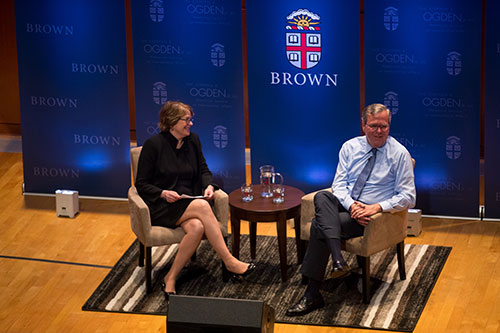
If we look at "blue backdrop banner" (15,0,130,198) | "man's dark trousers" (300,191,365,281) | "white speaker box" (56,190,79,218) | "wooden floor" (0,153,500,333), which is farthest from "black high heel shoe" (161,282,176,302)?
"blue backdrop banner" (15,0,130,198)

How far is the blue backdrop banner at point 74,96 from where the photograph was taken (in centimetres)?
700

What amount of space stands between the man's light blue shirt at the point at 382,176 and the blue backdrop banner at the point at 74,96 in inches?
90.0

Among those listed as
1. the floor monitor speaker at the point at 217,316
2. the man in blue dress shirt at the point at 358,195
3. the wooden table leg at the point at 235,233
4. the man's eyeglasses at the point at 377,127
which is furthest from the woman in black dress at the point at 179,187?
the floor monitor speaker at the point at 217,316

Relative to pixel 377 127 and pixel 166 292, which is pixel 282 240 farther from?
pixel 377 127

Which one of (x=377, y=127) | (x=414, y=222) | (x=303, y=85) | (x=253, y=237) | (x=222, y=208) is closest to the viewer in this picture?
(x=377, y=127)

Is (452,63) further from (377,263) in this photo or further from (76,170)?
(76,170)

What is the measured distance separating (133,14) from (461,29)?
263 centimetres

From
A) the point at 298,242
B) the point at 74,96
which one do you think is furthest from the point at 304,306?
the point at 74,96

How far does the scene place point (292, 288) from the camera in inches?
225

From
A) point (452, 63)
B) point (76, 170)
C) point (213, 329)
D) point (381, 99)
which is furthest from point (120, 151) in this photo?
point (213, 329)

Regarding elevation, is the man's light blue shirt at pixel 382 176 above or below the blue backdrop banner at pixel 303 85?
below

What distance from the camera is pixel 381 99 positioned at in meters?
6.59

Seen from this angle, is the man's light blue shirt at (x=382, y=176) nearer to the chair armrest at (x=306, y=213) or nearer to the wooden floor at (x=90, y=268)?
the chair armrest at (x=306, y=213)

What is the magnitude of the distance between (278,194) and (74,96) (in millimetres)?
2250
